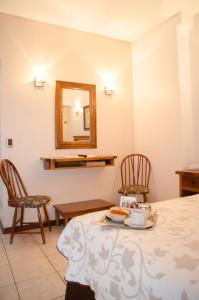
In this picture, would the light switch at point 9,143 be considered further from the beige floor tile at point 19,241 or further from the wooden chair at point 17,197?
the beige floor tile at point 19,241

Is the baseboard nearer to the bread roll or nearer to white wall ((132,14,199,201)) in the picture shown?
white wall ((132,14,199,201))

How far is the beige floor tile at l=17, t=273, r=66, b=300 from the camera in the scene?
1.65m

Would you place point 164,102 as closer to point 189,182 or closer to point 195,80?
point 195,80

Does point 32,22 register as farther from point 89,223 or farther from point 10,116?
point 89,223

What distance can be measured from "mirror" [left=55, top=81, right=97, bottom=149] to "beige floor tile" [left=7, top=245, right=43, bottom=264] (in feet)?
4.21

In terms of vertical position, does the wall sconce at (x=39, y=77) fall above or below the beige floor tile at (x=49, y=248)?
above

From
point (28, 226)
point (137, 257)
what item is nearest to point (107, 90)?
point (28, 226)

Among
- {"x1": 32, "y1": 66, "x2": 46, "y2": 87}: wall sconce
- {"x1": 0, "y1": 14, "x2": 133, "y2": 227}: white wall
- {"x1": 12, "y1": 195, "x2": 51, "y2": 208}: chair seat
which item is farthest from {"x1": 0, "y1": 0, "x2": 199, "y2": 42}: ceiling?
{"x1": 12, "y1": 195, "x2": 51, "y2": 208}: chair seat

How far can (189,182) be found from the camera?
263 centimetres

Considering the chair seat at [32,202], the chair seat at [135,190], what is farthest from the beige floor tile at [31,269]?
the chair seat at [135,190]

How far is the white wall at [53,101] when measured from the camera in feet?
9.44

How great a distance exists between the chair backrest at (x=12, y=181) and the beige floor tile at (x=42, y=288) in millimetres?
927

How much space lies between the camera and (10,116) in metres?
2.86

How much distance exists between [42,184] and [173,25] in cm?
263
